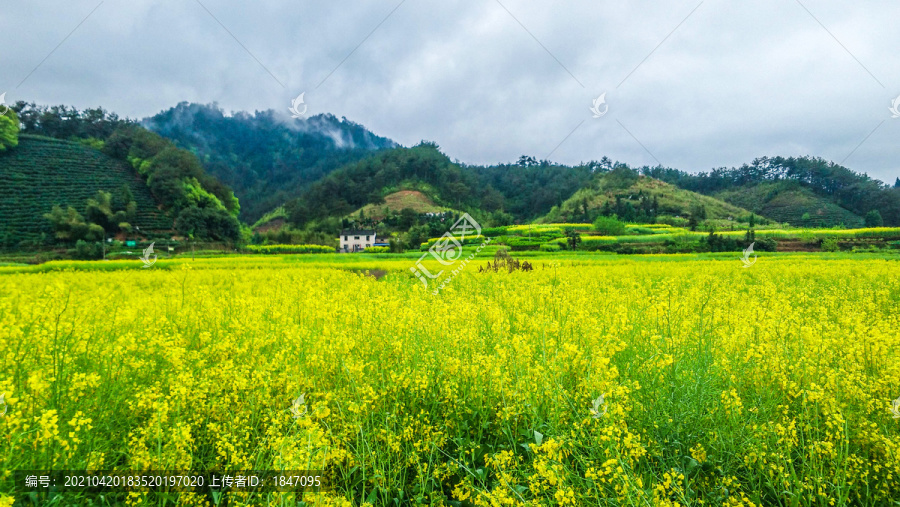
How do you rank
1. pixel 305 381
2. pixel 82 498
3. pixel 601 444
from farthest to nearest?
pixel 305 381 < pixel 601 444 < pixel 82 498

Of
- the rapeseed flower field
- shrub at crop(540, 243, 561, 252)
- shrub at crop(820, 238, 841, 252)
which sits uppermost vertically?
shrub at crop(540, 243, 561, 252)

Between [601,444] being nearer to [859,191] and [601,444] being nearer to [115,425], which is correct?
[115,425]

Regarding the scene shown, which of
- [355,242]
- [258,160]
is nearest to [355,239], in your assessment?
[355,242]

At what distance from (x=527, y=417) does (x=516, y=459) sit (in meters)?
0.46

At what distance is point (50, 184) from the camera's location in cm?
5603

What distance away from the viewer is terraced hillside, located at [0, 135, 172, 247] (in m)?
45.1

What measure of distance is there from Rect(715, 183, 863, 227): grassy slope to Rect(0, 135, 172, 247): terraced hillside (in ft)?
332

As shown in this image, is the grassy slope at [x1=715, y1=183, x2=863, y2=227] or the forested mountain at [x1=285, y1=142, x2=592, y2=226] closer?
the grassy slope at [x1=715, y1=183, x2=863, y2=227]

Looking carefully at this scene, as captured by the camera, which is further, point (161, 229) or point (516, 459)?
point (161, 229)

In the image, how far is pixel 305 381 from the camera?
125 inches

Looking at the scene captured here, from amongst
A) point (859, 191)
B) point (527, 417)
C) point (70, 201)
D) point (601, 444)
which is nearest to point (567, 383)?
point (527, 417)

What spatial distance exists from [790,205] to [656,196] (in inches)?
900

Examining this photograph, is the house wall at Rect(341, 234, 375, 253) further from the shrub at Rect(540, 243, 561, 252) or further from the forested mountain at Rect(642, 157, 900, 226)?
the forested mountain at Rect(642, 157, 900, 226)

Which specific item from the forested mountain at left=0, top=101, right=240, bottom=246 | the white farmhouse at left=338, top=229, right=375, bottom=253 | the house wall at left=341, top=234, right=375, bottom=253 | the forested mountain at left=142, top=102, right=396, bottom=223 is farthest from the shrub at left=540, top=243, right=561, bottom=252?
the forested mountain at left=142, top=102, right=396, bottom=223
